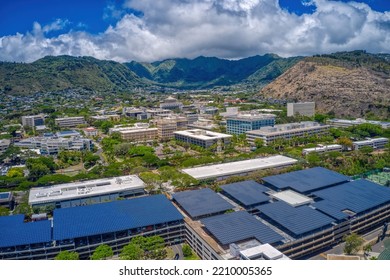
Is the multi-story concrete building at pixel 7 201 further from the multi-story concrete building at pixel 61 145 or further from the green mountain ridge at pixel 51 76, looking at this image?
the green mountain ridge at pixel 51 76

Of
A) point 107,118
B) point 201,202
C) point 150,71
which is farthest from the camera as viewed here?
point 150,71

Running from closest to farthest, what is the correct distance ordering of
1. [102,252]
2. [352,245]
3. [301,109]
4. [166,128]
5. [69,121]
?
1. [102,252]
2. [352,245]
3. [166,128]
4. [301,109]
5. [69,121]

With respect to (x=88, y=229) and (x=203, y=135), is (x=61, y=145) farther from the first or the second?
(x=88, y=229)

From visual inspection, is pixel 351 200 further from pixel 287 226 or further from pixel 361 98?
pixel 361 98

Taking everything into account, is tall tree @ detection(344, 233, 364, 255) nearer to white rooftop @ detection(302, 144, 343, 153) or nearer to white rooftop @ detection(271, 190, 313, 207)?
white rooftop @ detection(271, 190, 313, 207)

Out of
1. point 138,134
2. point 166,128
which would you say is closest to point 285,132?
point 166,128

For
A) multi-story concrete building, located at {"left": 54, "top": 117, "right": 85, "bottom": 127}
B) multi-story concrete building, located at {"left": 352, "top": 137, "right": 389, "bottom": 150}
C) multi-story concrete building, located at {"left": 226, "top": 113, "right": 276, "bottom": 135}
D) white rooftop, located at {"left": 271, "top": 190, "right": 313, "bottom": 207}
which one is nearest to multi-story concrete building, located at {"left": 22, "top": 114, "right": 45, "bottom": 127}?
multi-story concrete building, located at {"left": 54, "top": 117, "right": 85, "bottom": 127}
